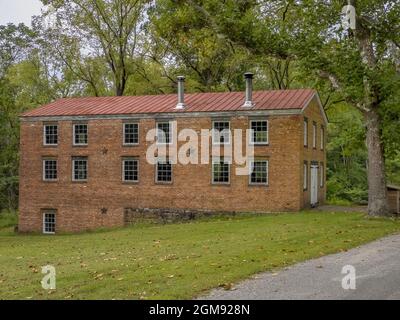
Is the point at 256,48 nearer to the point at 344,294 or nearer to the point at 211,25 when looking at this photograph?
the point at 211,25

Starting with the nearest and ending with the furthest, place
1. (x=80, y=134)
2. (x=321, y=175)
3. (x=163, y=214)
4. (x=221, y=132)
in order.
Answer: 1. (x=221, y=132)
2. (x=163, y=214)
3. (x=80, y=134)
4. (x=321, y=175)

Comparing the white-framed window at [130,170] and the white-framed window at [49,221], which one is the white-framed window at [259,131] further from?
the white-framed window at [49,221]

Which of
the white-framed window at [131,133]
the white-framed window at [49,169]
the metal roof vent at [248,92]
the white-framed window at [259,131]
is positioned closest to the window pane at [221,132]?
the white-framed window at [259,131]

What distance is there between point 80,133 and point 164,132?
18.7 feet

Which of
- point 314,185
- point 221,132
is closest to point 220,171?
point 221,132

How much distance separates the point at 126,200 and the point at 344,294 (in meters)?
23.5

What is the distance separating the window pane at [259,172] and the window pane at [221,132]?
199 cm

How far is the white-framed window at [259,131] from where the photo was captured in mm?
28312

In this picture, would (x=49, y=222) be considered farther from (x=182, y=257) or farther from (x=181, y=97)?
(x=182, y=257)

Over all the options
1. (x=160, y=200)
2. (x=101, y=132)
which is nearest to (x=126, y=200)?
(x=160, y=200)

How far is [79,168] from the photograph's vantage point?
3281 cm

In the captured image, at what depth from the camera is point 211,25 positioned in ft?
79.7

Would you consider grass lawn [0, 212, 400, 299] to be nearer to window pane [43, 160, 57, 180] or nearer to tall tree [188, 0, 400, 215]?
tall tree [188, 0, 400, 215]

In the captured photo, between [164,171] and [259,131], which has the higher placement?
[259,131]
